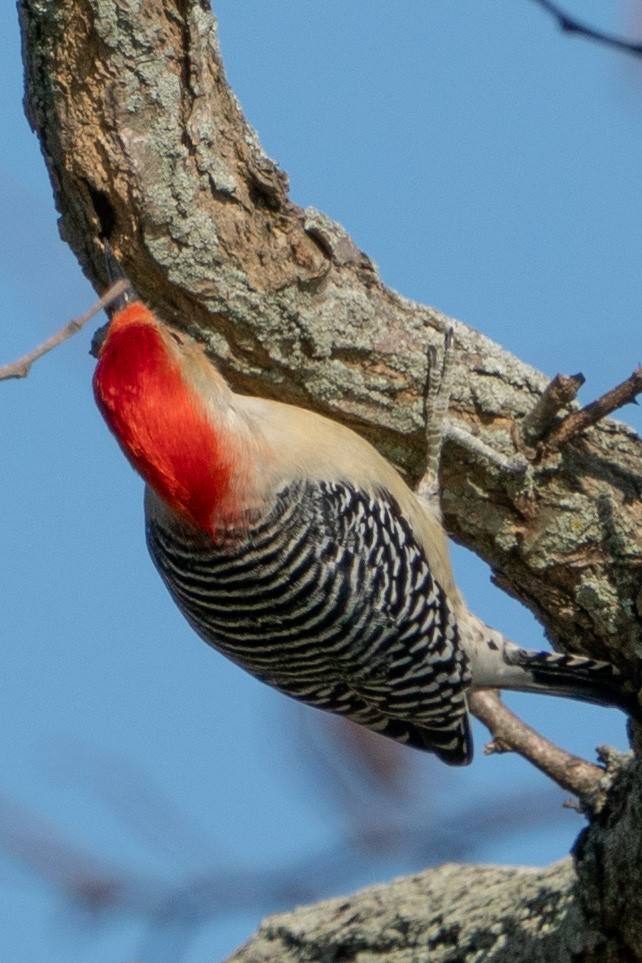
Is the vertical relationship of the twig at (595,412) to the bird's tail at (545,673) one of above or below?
above

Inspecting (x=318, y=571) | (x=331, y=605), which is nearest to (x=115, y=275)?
(x=318, y=571)

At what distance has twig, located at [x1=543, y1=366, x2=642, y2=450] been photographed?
437 cm

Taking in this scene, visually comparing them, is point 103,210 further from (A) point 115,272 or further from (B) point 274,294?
(B) point 274,294

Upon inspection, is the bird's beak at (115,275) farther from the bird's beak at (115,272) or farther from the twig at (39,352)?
the twig at (39,352)

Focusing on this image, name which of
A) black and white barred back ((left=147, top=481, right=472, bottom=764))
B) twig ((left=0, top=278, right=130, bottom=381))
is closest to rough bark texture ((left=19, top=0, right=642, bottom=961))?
black and white barred back ((left=147, top=481, right=472, bottom=764))

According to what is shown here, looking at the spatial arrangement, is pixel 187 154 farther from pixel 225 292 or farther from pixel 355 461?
pixel 355 461

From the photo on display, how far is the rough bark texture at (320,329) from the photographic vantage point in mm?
4352

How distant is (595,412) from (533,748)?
52.0 inches

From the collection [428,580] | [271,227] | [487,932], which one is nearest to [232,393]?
[271,227]

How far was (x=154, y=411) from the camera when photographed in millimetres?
4406

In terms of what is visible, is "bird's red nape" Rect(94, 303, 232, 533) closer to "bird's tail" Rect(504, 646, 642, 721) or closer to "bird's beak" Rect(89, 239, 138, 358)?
"bird's beak" Rect(89, 239, 138, 358)

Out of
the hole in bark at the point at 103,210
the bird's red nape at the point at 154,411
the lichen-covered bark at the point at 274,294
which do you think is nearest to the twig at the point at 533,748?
the lichen-covered bark at the point at 274,294

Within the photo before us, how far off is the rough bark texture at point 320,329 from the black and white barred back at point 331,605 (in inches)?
12.0

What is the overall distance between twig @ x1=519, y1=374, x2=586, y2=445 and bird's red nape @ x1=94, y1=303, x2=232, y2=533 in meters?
1.11
